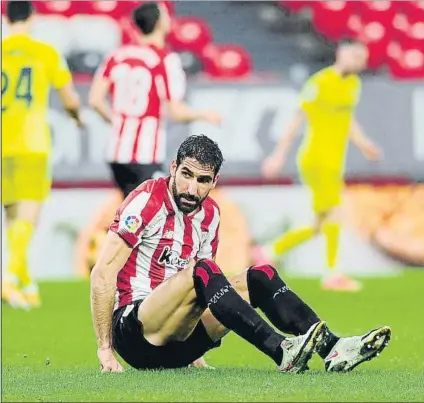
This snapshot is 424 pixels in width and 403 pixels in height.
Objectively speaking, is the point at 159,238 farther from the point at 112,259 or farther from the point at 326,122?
the point at 326,122

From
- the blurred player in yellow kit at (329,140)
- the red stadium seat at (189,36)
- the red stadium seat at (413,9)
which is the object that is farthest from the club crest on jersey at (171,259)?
the red stadium seat at (413,9)

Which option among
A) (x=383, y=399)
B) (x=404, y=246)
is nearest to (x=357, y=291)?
(x=404, y=246)

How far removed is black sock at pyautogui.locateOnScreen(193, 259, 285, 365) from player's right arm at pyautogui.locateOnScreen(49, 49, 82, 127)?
13.1 feet

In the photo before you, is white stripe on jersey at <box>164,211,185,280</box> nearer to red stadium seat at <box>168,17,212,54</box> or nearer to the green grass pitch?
the green grass pitch

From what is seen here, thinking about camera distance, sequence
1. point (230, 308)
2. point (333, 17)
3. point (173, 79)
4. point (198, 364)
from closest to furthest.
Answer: point (230, 308) → point (198, 364) → point (173, 79) → point (333, 17)

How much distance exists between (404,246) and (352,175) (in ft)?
2.89

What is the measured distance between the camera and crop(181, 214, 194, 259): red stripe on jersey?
5512 millimetres

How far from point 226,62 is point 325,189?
12.7 feet

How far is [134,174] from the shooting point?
29.4ft

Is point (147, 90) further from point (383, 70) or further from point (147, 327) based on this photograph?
point (383, 70)

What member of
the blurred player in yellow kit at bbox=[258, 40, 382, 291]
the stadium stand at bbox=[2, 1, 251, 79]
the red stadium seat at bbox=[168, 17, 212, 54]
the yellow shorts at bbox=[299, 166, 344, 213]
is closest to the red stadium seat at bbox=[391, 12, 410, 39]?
the stadium stand at bbox=[2, 1, 251, 79]

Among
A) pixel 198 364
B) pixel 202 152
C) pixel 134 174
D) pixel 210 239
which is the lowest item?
pixel 134 174

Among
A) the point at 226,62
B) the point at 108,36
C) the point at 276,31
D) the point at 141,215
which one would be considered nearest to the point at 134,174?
the point at 141,215

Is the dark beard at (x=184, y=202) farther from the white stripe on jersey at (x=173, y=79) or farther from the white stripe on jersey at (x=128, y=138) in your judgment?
the white stripe on jersey at (x=128, y=138)
